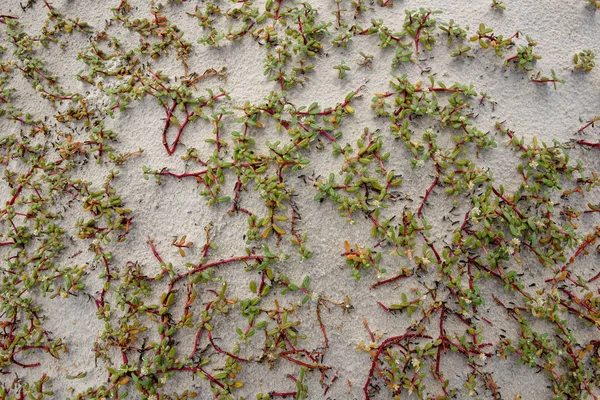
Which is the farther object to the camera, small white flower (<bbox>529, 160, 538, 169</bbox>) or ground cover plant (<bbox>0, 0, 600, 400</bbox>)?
small white flower (<bbox>529, 160, 538, 169</bbox>)

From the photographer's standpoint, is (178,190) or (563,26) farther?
(563,26)

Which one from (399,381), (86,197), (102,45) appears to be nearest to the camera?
(399,381)

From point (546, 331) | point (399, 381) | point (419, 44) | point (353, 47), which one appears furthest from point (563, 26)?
point (399, 381)

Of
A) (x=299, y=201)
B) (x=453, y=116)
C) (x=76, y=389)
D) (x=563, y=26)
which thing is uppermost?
(x=563, y=26)

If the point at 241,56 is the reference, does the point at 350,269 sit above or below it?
below

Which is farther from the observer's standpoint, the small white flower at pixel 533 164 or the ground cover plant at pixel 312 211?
the small white flower at pixel 533 164

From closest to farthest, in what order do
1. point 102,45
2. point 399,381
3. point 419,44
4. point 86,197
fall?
point 399,381
point 86,197
point 419,44
point 102,45

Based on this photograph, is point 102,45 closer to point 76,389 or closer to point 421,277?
point 76,389

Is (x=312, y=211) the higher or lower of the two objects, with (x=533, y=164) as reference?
lower
